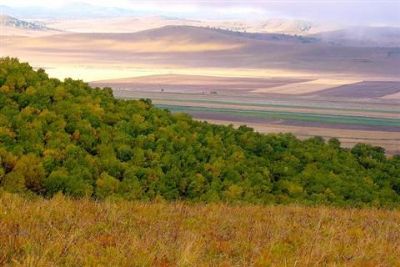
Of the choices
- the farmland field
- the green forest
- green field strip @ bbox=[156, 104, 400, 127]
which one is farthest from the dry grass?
green field strip @ bbox=[156, 104, 400, 127]

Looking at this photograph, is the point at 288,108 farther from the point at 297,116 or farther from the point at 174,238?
the point at 174,238

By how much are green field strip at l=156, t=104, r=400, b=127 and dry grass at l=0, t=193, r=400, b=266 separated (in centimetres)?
9190

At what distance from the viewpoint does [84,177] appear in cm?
1789

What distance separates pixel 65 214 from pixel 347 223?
6076 mm

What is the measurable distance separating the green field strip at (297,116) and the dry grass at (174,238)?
302 ft

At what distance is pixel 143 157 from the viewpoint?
66.3ft

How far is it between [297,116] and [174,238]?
102862 millimetres

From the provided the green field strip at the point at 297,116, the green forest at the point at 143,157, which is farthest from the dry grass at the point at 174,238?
the green field strip at the point at 297,116

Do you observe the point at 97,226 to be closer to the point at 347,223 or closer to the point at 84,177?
the point at 347,223

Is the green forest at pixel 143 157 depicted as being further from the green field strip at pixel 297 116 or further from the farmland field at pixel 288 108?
the green field strip at pixel 297 116

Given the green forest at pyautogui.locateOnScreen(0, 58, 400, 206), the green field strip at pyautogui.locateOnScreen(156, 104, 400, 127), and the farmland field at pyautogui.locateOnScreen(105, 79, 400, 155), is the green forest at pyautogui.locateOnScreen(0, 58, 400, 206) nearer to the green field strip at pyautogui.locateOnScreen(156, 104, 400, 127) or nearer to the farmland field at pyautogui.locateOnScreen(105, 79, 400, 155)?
the farmland field at pyautogui.locateOnScreen(105, 79, 400, 155)

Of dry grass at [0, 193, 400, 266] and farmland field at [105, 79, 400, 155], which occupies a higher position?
dry grass at [0, 193, 400, 266]

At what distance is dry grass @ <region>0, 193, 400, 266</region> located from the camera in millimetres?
7793

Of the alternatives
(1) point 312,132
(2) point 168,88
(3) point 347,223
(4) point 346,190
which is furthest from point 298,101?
(3) point 347,223
